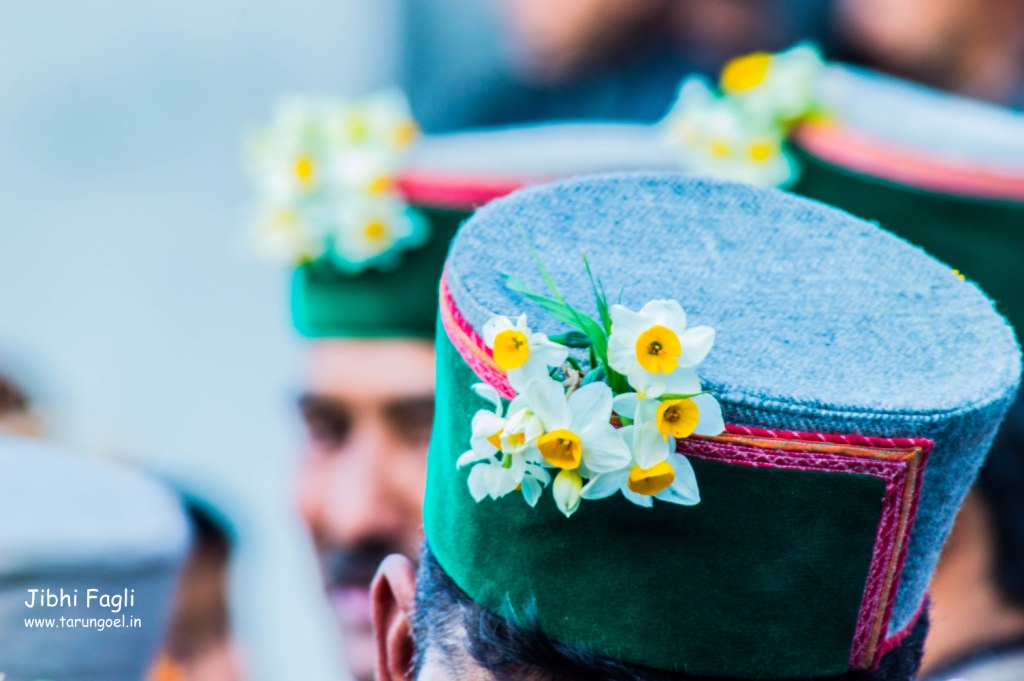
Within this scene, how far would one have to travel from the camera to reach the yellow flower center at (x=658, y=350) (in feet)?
2.94

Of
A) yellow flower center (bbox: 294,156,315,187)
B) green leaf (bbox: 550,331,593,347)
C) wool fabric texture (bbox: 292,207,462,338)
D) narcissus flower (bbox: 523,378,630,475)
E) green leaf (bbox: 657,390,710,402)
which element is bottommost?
wool fabric texture (bbox: 292,207,462,338)

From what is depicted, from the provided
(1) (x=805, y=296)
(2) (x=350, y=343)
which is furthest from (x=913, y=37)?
(1) (x=805, y=296)

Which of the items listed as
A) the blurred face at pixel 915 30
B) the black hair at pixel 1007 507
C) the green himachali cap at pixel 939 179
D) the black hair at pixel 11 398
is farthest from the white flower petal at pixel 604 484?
the blurred face at pixel 915 30

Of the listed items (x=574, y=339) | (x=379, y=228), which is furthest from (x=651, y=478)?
(x=379, y=228)

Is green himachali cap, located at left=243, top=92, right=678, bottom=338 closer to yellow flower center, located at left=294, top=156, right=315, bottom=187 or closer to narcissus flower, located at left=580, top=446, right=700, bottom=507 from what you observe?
yellow flower center, located at left=294, top=156, right=315, bottom=187

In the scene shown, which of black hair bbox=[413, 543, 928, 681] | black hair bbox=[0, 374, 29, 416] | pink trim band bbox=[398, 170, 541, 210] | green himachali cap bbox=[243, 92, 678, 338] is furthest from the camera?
black hair bbox=[0, 374, 29, 416]

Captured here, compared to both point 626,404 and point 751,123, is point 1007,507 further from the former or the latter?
point 626,404

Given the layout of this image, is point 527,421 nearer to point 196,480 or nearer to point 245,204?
point 196,480

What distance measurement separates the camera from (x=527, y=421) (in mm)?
914

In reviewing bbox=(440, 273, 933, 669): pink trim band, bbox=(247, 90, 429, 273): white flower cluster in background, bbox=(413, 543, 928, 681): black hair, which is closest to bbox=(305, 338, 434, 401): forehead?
bbox=(247, 90, 429, 273): white flower cluster in background

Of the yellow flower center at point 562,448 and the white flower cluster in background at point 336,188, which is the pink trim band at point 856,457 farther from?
the white flower cluster in background at point 336,188

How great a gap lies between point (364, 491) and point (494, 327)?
1.48 m

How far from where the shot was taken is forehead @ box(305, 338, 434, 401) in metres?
2.32

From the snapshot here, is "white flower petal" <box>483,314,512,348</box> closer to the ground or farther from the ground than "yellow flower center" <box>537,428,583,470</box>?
farther from the ground
